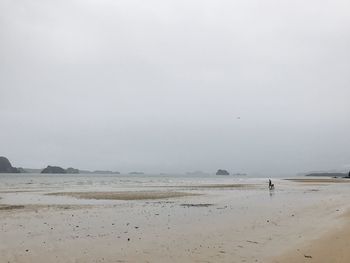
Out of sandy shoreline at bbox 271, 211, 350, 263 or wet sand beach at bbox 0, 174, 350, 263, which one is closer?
sandy shoreline at bbox 271, 211, 350, 263

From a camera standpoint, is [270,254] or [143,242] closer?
[270,254]

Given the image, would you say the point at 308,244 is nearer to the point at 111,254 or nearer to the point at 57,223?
the point at 111,254

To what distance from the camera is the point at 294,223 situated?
20.2m

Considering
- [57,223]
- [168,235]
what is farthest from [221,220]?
[57,223]

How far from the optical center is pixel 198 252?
1318 centimetres

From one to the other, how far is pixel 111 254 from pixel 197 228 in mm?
6672

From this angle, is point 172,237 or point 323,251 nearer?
point 323,251

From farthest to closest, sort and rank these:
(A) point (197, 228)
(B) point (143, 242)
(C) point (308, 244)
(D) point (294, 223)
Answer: (D) point (294, 223)
(A) point (197, 228)
(B) point (143, 242)
(C) point (308, 244)

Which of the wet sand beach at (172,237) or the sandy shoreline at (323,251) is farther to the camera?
the wet sand beach at (172,237)

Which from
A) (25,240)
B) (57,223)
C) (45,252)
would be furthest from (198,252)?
(57,223)

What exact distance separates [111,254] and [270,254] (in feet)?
17.4

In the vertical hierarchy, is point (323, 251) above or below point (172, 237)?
Result: above

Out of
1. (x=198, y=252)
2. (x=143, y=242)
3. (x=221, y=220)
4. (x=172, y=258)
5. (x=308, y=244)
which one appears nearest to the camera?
(x=172, y=258)

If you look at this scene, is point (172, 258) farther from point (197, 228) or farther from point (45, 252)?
point (197, 228)
